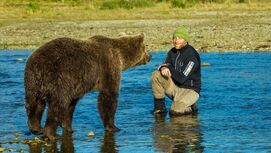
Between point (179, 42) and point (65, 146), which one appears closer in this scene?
point (65, 146)

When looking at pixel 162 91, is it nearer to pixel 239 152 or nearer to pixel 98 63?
pixel 98 63

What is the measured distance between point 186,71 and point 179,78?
0.53 feet

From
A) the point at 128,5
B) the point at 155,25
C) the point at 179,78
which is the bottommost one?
the point at 128,5

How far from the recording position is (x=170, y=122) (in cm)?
1238

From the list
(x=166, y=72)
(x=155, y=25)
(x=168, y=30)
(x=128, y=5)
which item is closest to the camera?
(x=166, y=72)

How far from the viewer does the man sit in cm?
1300

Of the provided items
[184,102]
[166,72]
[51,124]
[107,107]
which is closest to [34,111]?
[51,124]

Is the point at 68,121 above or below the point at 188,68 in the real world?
below

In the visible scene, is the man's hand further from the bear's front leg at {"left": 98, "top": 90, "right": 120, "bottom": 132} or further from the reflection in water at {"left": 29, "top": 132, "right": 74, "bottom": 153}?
the reflection in water at {"left": 29, "top": 132, "right": 74, "bottom": 153}

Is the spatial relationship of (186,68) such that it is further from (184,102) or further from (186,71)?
(184,102)

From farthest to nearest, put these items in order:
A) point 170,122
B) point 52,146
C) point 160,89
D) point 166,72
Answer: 1. point 160,89
2. point 166,72
3. point 170,122
4. point 52,146

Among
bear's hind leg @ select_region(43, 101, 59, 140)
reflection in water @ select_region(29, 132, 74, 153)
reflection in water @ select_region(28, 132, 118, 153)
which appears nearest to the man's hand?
reflection in water @ select_region(28, 132, 118, 153)

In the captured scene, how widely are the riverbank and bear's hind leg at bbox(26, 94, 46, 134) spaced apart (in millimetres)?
14462

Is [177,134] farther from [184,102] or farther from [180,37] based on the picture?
[180,37]
